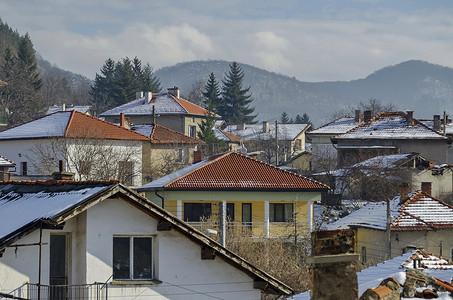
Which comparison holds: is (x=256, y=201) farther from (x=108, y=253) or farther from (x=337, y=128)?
(x=337, y=128)

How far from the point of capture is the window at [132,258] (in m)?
16.0

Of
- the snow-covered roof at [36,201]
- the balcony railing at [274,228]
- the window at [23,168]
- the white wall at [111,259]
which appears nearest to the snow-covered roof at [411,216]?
the balcony railing at [274,228]

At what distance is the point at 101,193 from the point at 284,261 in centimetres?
1933

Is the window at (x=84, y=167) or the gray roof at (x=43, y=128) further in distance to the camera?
the gray roof at (x=43, y=128)

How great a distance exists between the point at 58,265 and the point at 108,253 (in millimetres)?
921

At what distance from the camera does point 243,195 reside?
44281 millimetres

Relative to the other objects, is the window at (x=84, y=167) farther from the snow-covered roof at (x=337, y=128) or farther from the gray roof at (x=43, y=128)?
the snow-covered roof at (x=337, y=128)

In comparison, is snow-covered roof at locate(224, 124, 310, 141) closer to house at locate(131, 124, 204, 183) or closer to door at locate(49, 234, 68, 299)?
house at locate(131, 124, 204, 183)

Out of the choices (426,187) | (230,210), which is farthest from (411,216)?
(426,187)

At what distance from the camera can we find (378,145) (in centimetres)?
6825

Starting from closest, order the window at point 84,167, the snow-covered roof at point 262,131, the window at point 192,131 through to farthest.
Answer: the window at point 84,167 → the window at point 192,131 → the snow-covered roof at point 262,131

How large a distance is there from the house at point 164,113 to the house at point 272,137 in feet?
54.0

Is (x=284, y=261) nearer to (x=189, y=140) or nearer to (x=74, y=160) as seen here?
(x=74, y=160)

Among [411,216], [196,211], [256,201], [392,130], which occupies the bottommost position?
[411,216]
